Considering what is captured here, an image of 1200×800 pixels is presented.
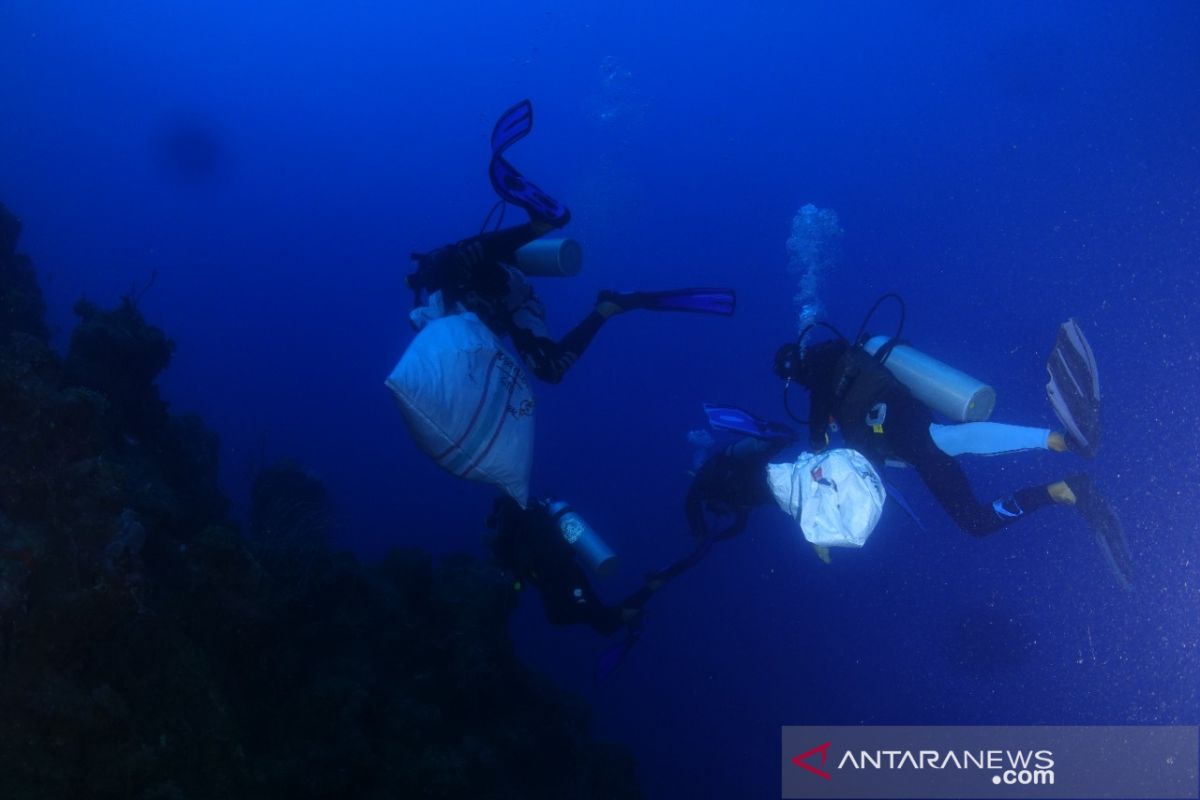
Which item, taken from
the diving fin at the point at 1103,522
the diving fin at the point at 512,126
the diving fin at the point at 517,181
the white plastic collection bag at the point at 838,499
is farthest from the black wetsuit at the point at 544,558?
the diving fin at the point at 1103,522

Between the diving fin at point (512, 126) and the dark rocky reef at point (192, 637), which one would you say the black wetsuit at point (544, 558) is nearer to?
the dark rocky reef at point (192, 637)

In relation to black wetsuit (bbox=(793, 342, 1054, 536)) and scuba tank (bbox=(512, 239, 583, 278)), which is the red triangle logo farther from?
scuba tank (bbox=(512, 239, 583, 278))

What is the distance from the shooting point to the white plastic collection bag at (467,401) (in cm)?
476

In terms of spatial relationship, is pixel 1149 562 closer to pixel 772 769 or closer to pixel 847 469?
pixel 772 769

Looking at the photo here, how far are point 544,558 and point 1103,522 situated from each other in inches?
211

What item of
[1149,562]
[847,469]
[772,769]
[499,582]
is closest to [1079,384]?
[847,469]

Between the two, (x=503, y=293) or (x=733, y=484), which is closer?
(x=503, y=293)

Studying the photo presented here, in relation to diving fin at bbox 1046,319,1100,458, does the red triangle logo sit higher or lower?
lower

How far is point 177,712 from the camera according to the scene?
15.8ft

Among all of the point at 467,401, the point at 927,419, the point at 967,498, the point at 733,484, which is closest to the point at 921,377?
the point at 927,419

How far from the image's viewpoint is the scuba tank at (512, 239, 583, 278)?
5.81 meters

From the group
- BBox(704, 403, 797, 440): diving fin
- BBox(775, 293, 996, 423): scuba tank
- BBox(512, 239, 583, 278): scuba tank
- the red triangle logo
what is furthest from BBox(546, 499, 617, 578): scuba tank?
the red triangle logo

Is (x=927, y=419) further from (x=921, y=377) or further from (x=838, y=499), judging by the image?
(x=838, y=499)

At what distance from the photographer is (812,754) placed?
7.58 metres
